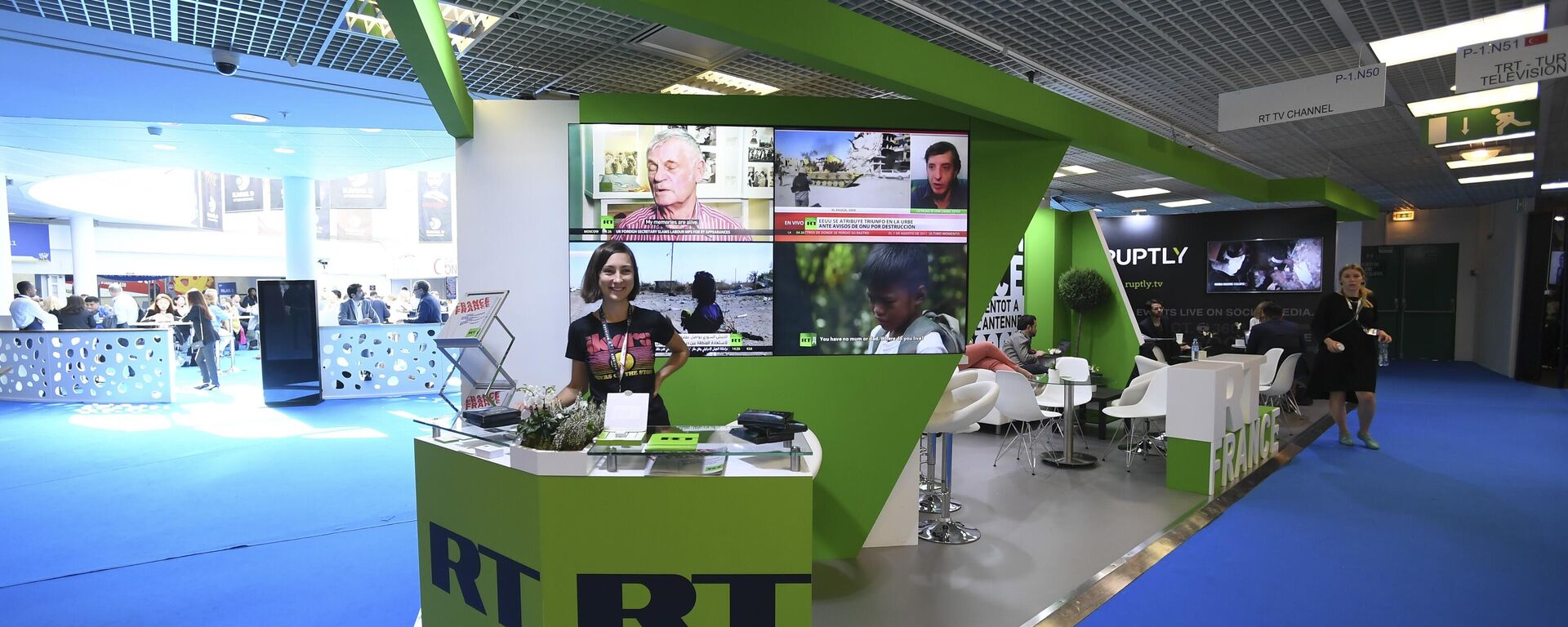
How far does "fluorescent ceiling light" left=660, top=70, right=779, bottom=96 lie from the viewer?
5156 millimetres

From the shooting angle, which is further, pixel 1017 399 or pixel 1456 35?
pixel 1017 399

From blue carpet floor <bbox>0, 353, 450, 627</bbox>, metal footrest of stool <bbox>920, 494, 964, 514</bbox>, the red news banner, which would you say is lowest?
metal footrest of stool <bbox>920, 494, 964, 514</bbox>

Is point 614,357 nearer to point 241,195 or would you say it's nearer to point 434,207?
point 434,207

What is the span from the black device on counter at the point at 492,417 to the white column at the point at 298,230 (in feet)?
30.1

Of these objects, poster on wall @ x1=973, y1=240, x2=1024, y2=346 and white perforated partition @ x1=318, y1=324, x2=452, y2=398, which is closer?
poster on wall @ x1=973, y1=240, x2=1024, y2=346

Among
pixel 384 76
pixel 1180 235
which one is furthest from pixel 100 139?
pixel 1180 235

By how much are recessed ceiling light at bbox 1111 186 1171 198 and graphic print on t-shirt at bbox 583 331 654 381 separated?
387 inches

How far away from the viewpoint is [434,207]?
21.9 m

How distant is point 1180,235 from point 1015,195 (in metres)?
6.15

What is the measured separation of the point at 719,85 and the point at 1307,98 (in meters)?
3.84

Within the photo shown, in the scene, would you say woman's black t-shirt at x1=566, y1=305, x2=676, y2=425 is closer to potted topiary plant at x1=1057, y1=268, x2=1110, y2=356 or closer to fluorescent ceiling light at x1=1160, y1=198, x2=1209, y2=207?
potted topiary plant at x1=1057, y1=268, x2=1110, y2=356

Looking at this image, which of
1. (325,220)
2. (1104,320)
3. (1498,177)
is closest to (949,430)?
(1104,320)

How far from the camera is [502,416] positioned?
98.7 inches

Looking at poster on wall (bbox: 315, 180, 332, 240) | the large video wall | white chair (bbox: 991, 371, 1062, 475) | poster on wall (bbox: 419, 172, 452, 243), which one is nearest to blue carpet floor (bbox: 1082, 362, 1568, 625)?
white chair (bbox: 991, 371, 1062, 475)
